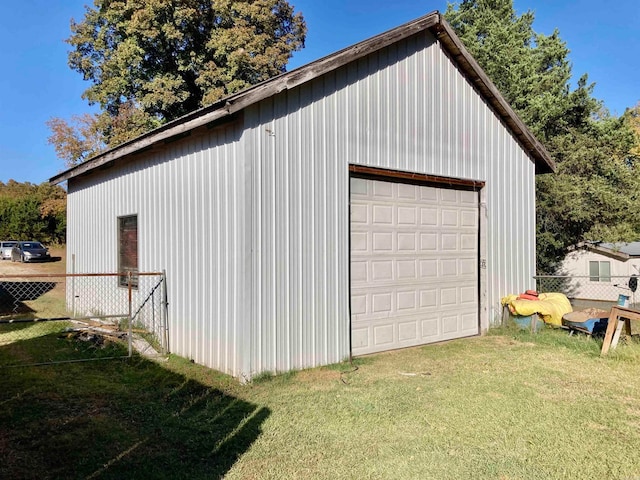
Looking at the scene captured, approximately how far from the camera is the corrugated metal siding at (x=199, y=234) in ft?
18.4

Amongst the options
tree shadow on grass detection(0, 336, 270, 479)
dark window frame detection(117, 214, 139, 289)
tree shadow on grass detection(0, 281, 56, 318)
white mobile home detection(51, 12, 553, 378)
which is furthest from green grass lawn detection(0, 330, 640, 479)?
tree shadow on grass detection(0, 281, 56, 318)

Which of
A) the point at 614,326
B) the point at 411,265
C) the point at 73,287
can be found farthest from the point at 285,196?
the point at 73,287

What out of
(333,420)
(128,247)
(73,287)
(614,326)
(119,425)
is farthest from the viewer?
(73,287)

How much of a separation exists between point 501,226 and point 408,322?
9.79 ft

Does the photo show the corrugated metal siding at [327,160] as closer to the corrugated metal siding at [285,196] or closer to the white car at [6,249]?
the corrugated metal siding at [285,196]

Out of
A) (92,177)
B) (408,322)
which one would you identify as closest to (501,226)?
(408,322)

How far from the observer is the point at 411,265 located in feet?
24.6

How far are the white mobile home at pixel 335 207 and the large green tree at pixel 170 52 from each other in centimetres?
1171

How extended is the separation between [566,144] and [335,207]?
1366 centimetres

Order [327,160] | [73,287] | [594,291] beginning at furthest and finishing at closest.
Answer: [594,291], [73,287], [327,160]

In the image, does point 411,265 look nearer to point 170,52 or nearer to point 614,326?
point 614,326

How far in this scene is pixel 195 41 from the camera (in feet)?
67.1

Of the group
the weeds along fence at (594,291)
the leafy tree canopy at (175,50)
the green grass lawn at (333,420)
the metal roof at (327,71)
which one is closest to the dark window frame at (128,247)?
the metal roof at (327,71)

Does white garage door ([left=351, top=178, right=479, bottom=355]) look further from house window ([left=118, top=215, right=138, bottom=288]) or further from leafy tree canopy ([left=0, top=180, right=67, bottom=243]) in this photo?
leafy tree canopy ([left=0, top=180, right=67, bottom=243])
